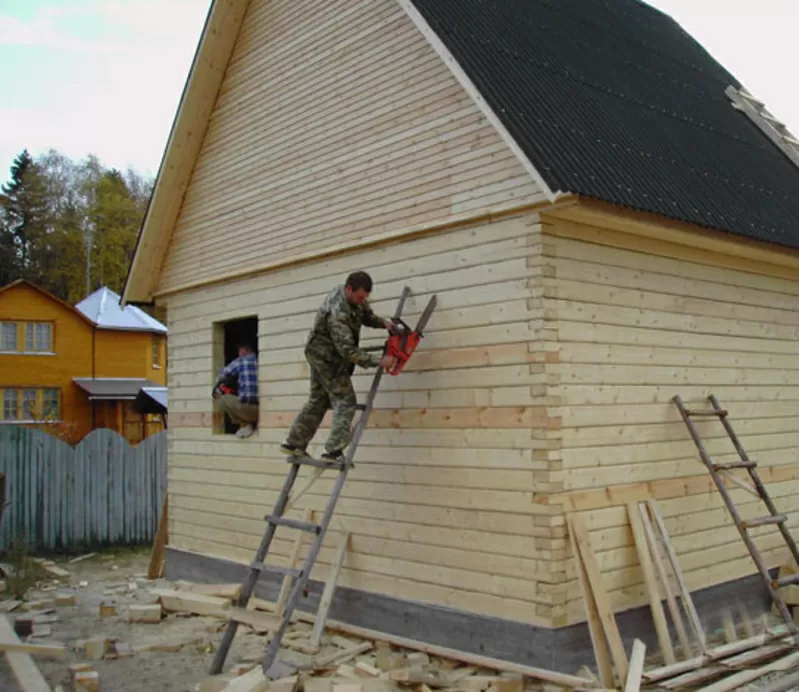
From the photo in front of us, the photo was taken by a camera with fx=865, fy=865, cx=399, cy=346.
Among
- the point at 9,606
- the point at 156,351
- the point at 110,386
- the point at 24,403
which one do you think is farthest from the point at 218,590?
the point at 156,351

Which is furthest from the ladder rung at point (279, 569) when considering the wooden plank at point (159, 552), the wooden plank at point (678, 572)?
the wooden plank at point (159, 552)

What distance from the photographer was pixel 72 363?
3750cm

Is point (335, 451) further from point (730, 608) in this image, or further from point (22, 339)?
point (22, 339)

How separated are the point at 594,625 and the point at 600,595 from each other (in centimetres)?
24

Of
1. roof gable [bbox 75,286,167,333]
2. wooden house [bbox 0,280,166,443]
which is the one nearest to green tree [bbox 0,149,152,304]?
roof gable [bbox 75,286,167,333]

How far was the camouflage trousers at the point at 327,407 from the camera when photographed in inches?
320

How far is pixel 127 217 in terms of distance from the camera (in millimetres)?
64625

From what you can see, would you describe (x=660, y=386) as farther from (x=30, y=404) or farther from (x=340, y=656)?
(x=30, y=404)

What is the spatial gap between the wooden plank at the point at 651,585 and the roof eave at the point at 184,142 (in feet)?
25.2

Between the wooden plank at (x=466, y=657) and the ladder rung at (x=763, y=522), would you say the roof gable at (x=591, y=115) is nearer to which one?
the ladder rung at (x=763, y=522)

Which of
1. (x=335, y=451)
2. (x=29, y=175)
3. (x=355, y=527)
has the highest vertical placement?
(x=29, y=175)

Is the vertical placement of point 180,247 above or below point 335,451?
above

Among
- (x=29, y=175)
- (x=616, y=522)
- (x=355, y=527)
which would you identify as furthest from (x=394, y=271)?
(x=29, y=175)

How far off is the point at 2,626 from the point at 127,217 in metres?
59.6
